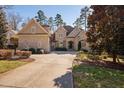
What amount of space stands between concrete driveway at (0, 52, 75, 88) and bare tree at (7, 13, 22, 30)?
1173mm

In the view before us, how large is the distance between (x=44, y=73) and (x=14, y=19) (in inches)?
75.4

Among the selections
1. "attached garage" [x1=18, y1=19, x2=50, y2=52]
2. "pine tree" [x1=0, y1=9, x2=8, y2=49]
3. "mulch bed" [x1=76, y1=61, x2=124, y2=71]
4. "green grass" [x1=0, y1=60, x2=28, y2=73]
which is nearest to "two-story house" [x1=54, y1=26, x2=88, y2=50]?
"attached garage" [x1=18, y1=19, x2=50, y2=52]

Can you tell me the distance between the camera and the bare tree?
7848 mm

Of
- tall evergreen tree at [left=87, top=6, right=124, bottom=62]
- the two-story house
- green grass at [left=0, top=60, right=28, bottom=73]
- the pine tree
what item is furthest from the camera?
the pine tree

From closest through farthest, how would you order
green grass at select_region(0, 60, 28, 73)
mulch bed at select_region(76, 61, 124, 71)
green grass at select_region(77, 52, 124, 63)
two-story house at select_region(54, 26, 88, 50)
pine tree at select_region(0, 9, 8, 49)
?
1. green grass at select_region(0, 60, 28, 73)
2. two-story house at select_region(54, 26, 88, 50)
3. pine tree at select_region(0, 9, 8, 49)
4. green grass at select_region(77, 52, 124, 63)
5. mulch bed at select_region(76, 61, 124, 71)

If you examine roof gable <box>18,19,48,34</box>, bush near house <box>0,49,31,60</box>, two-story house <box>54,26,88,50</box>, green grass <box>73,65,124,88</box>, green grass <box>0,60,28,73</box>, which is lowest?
green grass <box>73,65,124,88</box>

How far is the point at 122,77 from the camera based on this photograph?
7.28m

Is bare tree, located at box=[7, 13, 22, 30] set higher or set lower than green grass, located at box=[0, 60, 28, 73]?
higher

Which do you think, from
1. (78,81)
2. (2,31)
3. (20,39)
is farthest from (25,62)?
(78,81)

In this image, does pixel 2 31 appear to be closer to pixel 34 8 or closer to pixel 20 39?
pixel 20 39

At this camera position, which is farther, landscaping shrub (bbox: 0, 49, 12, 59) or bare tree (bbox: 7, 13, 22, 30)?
landscaping shrub (bbox: 0, 49, 12, 59)

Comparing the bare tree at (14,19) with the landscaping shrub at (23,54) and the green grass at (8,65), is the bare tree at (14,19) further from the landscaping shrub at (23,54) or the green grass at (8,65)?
the green grass at (8,65)

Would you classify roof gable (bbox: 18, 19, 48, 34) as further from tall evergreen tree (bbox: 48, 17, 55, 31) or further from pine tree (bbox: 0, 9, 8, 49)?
pine tree (bbox: 0, 9, 8, 49)

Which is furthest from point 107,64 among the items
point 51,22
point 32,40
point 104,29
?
point 32,40
